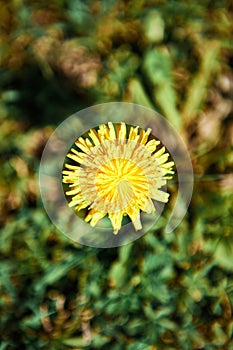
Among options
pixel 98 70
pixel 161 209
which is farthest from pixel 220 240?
pixel 98 70

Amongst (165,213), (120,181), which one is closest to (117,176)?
(120,181)

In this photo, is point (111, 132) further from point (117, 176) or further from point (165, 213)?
point (165, 213)

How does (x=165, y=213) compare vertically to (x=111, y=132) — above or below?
below

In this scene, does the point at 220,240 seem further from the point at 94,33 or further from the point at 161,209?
the point at 94,33

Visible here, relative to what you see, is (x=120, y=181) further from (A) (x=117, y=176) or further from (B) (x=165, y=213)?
(B) (x=165, y=213)

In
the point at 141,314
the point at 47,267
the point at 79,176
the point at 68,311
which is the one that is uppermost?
the point at 79,176

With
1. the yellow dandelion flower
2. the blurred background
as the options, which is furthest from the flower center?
the blurred background
